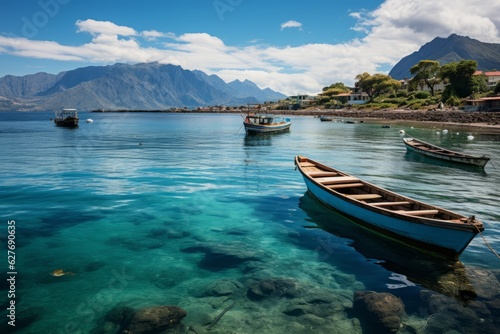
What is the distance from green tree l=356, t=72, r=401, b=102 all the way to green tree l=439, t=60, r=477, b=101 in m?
40.5

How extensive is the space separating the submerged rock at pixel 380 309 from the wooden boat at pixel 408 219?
3.20 meters

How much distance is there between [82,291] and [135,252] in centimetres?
274

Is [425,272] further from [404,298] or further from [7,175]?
[7,175]

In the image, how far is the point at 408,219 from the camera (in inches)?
450

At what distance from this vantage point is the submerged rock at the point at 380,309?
26.6 feet

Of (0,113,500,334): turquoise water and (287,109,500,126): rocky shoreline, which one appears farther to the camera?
(287,109,500,126): rocky shoreline

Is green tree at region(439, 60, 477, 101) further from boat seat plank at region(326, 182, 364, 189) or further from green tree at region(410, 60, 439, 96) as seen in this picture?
boat seat plank at region(326, 182, 364, 189)

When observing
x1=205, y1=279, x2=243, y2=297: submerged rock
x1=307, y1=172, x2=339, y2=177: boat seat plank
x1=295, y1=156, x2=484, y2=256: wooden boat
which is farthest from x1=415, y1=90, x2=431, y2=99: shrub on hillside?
x1=205, y1=279, x2=243, y2=297: submerged rock

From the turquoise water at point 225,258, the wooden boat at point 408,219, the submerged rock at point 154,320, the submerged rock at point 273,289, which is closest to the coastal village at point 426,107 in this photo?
the turquoise water at point 225,258

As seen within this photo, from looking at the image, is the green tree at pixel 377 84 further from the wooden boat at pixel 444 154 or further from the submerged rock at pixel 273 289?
the submerged rock at pixel 273 289

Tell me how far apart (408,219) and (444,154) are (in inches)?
962

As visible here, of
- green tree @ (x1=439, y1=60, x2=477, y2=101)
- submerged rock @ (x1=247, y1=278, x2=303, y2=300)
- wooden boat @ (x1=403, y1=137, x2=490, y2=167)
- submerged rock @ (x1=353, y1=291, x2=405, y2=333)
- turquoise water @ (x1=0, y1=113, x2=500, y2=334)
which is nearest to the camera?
submerged rock @ (x1=353, y1=291, x2=405, y2=333)

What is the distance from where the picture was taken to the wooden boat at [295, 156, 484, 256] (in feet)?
34.3

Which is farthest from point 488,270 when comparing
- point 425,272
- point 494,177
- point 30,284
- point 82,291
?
point 494,177
